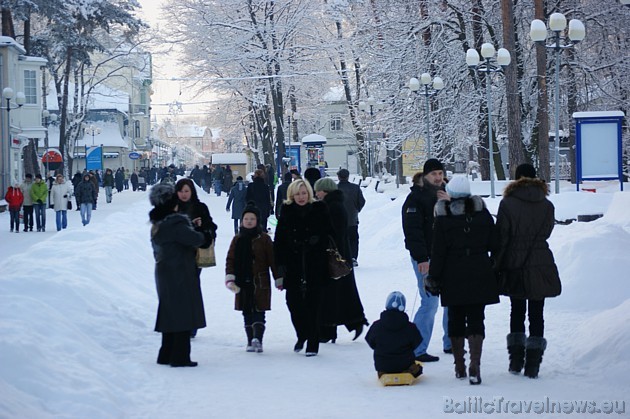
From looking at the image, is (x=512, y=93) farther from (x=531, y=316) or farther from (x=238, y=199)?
(x=531, y=316)

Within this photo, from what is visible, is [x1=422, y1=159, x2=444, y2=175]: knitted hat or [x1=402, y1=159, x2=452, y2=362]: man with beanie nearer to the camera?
[x1=402, y1=159, x2=452, y2=362]: man with beanie

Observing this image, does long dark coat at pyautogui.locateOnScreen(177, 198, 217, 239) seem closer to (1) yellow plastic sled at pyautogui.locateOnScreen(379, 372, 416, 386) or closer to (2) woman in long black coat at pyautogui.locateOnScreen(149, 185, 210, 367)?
(2) woman in long black coat at pyautogui.locateOnScreen(149, 185, 210, 367)

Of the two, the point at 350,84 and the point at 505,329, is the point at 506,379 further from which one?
the point at 350,84

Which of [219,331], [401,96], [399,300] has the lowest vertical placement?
[219,331]

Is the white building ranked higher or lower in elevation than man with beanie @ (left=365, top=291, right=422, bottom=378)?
higher

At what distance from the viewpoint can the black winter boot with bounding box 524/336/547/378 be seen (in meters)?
8.34

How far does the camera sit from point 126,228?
23.2 meters

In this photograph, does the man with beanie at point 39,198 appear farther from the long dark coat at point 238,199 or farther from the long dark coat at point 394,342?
the long dark coat at point 394,342

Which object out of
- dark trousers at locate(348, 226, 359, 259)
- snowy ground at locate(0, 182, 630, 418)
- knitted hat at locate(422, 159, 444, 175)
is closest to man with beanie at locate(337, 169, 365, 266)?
dark trousers at locate(348, 226, 359, 259)

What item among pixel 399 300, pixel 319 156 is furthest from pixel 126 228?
pixel 319 156

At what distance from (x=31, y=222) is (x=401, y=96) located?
13.5 meters

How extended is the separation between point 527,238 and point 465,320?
2.78ft

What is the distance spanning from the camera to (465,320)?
8.35m

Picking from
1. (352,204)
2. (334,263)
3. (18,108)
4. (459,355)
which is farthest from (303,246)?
(18,108)
